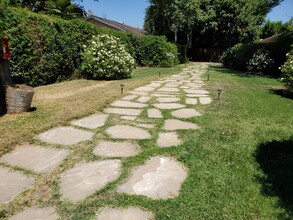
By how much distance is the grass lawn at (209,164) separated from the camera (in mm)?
2076

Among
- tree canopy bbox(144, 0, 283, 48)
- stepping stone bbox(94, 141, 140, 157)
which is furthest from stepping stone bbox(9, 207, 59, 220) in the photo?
tree canopy bbox(144, 0, 283, 48)

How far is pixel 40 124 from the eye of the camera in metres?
3.87

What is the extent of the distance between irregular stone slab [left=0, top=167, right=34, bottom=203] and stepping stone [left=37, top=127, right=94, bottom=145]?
0.78 m

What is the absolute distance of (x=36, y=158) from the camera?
2.86 metres

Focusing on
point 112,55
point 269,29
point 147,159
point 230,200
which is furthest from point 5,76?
point 269,29

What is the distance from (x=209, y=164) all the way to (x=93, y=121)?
6.81 feet

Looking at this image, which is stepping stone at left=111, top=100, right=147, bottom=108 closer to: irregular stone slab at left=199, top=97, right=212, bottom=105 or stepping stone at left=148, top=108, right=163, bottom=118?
stepping stone at left=148, top=108, right=163, bottom=118

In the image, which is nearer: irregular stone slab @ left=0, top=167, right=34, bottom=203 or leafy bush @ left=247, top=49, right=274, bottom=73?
irregular stone slab @ left=0, top=167, right=34, bottom=203

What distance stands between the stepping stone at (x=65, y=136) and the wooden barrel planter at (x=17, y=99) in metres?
1.08

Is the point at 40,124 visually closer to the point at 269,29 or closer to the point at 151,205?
the point at 151,205

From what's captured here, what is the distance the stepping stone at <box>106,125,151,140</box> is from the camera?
352 cm

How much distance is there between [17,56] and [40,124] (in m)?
4.25

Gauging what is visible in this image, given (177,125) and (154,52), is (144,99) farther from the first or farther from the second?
(154,52)

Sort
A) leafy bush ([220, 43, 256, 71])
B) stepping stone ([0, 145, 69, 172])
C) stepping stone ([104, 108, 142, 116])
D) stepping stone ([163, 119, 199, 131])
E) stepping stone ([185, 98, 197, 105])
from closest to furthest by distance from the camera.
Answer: stepping stone ([0, 145, 69, 172])
stepping stone ([163, 119, 199, 131])
stepping stone ([104, 108, 142, 116])
stepping stone ([185, 98, 197, 105])
leafy bush ([220, 43, 256, 71])
